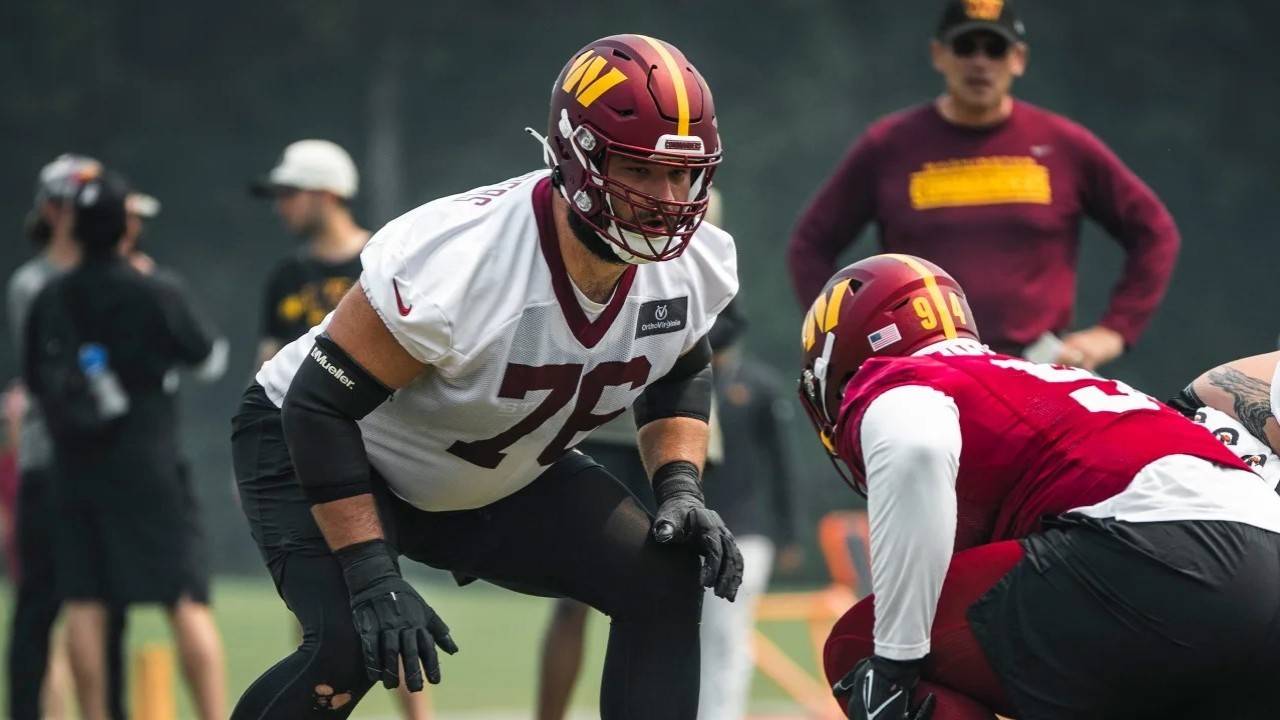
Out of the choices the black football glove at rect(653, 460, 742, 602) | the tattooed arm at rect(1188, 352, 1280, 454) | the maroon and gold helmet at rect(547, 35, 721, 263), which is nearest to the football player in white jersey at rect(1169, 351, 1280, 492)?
the tattooed arm at rect(1188, 352, 1280, 454)

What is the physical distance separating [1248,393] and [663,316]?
1.09 m

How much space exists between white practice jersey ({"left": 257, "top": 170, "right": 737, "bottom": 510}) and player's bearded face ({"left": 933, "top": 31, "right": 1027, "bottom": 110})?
1.60 meters

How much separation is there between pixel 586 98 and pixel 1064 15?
35.8ft

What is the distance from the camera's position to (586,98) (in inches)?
123

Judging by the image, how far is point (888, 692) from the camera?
294 centimetres

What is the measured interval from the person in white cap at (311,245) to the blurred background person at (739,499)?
4.37 feet

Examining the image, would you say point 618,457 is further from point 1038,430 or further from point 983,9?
point 1038,430

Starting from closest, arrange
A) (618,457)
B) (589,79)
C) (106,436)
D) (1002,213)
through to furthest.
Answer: (589,79), (1002,213), (618,457), (106,436)

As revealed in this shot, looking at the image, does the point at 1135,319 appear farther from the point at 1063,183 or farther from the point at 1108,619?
the point at 1108,619

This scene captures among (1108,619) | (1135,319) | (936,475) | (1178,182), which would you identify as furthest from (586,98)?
(1178,182)

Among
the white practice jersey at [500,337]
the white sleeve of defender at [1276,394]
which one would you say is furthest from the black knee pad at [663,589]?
the white sleeve of defender at [1276,394]

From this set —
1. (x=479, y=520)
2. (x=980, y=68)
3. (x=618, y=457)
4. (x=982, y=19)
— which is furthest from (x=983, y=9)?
(x=479, y=520)

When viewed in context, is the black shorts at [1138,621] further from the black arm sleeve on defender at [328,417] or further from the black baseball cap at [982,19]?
the black baseball cap at [982,19]

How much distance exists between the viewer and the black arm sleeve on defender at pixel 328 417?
3.07m
